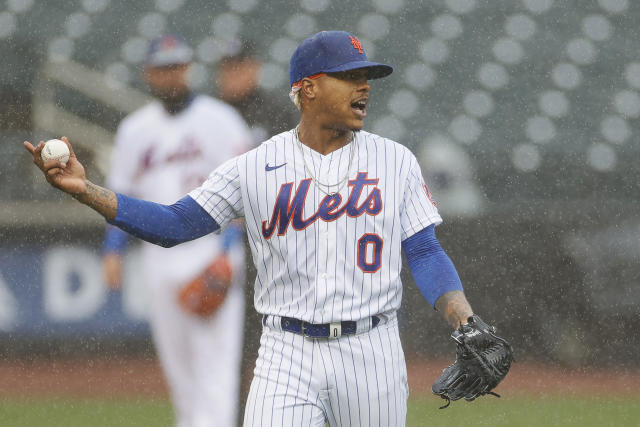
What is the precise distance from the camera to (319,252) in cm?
174

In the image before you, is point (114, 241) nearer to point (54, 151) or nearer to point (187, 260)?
point (187, 260)

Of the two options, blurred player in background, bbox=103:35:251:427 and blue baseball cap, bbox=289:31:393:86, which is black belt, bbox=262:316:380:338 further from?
blurred player in background, bbox=103:35:251:427

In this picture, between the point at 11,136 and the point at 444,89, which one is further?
the point at 444,89

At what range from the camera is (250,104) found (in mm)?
4375

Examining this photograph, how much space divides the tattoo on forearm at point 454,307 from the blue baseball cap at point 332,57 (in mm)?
436

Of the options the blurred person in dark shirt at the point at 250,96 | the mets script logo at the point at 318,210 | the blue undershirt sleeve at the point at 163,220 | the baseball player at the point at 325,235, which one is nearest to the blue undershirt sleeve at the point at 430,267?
the baseball player at the point at 325,235

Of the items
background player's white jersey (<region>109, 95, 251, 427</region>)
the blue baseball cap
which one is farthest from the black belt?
background player's white jersey (<region>109, 95, 251, 427</region>)

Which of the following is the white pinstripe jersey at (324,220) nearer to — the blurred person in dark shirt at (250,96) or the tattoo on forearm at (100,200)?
the tattoo on forearm at (100,200)

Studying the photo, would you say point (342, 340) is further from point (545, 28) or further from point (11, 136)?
point (545, 28)

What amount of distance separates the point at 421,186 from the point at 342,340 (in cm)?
34

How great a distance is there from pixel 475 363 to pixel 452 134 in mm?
3505

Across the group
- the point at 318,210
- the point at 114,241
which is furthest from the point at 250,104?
the point at 318,210

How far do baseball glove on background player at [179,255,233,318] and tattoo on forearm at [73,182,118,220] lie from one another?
5.00 feet

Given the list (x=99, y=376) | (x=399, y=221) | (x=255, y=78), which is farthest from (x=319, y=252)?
(x=99, y=376)
